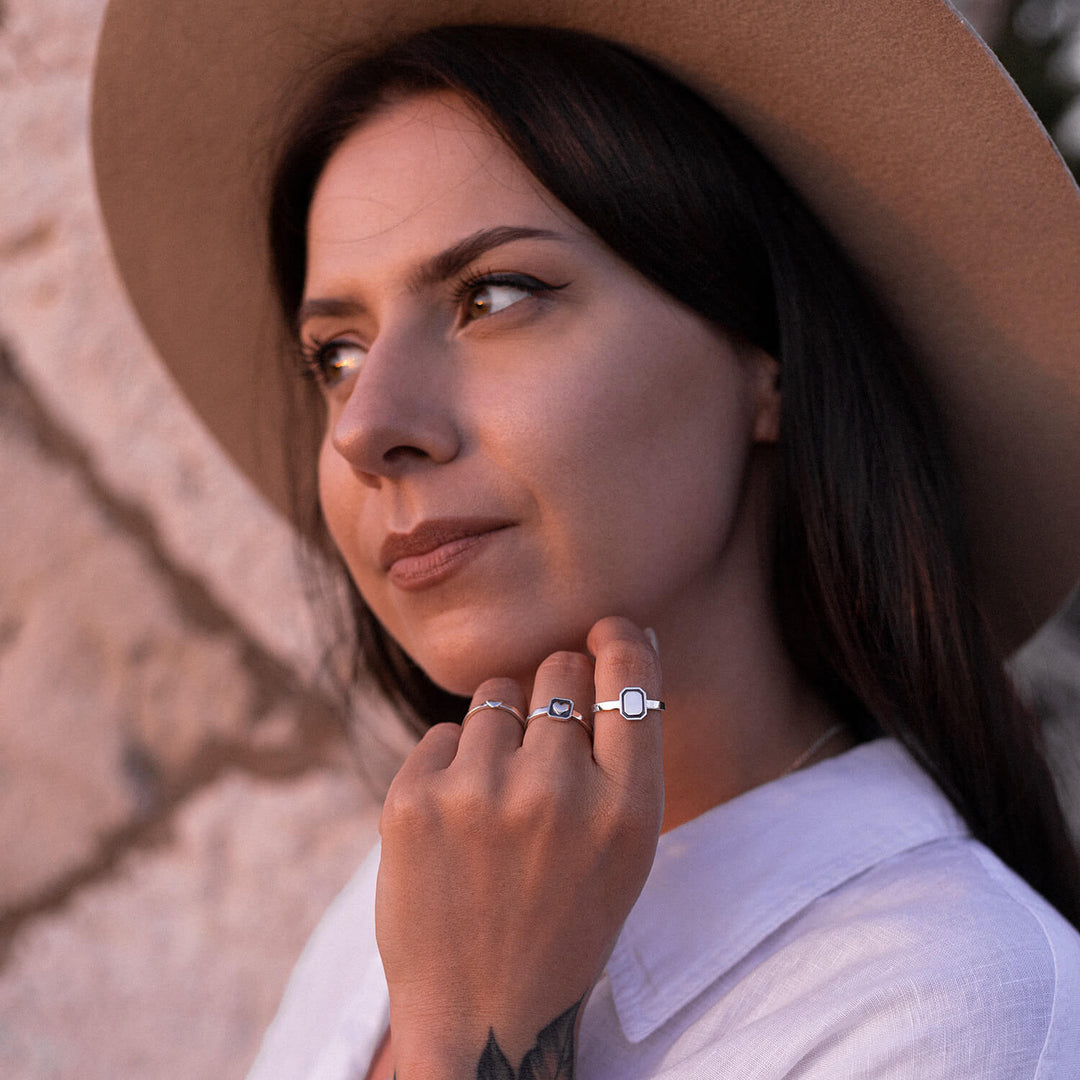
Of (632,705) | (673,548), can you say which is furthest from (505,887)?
(673,548)

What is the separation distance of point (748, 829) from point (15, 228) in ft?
5.62

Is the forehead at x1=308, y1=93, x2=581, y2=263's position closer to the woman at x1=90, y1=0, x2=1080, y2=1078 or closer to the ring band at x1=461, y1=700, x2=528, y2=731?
the woman at x1=90, y1=0, x2=1080, y2=1078

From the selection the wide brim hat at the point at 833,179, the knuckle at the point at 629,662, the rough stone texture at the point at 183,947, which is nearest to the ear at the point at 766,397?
the wide brim hat at the point at 833,179

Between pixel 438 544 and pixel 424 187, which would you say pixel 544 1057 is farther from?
pixel 424 187

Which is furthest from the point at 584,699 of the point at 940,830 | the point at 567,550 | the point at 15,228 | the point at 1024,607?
the point at 15,228

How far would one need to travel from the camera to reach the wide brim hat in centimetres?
114

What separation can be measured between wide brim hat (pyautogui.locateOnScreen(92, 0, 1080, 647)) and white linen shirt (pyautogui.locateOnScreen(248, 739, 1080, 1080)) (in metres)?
0.48

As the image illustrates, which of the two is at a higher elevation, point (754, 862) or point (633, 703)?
point (633, 703)

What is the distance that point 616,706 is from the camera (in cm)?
103

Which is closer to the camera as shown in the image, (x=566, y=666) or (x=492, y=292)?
(x=566, y=666)

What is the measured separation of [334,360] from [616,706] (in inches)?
30.2

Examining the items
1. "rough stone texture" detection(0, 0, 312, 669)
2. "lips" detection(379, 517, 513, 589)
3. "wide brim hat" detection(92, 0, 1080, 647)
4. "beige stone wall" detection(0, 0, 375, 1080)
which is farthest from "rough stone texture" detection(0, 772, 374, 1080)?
"lips" detection(379, 517, 513, 589)

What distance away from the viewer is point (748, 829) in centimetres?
120

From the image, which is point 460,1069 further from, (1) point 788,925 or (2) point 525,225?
(2) point 525,225
